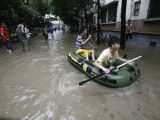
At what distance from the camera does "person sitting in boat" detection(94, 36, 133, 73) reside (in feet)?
15.8

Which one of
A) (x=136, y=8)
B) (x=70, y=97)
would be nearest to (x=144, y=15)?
(x=136, y=8)

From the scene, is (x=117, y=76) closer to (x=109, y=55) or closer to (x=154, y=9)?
(x=109, y=55)

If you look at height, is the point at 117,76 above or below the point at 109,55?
below

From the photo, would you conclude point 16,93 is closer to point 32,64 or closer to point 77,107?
point 77,107

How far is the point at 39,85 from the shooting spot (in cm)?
564

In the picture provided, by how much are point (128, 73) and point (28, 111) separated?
10.1ft

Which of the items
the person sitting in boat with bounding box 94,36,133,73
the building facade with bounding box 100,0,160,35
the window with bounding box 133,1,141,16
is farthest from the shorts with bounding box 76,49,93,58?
the window with bounding box 133,1,141,16

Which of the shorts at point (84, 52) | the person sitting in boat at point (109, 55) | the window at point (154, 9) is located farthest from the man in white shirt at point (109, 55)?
the window at point (154, 9)

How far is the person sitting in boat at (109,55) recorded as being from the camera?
4.83 metres

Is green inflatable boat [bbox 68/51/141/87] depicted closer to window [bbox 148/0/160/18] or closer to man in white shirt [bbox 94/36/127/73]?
man in white shirt [bbox 94/36/127/73]

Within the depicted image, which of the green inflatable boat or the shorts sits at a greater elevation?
the shorts

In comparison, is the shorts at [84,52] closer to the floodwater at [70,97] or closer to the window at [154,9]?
the floodwater at [70,97]

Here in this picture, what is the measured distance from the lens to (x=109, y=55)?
5168 mm

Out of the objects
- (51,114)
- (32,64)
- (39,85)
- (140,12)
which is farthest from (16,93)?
(140,12)
